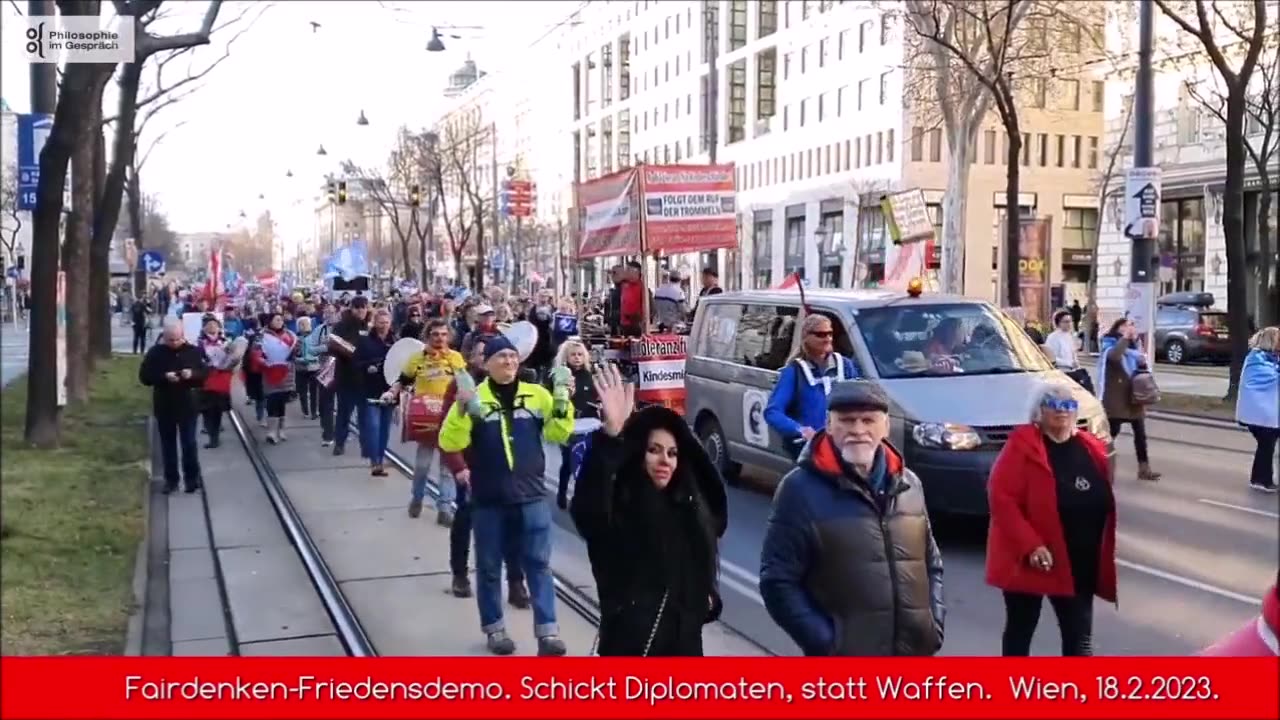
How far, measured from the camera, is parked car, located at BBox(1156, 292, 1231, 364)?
31.6 metres

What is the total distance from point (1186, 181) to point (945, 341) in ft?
120

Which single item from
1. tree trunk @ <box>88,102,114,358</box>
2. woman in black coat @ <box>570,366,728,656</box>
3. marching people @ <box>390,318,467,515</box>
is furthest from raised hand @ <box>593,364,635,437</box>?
tree trunk @ <box>88,102,114,358</box>

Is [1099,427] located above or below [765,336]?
below

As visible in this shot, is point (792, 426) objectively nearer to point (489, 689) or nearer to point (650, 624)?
point (650, 624)

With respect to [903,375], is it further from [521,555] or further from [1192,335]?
[1192,335]

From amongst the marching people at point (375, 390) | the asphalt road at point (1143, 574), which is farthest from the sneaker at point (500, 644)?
the marching people at point (375, 390)

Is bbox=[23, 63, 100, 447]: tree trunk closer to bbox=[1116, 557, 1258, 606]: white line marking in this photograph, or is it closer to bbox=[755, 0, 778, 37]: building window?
bbox=[1116, 557, 1258, 606]: white line marking

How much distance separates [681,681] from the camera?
293 centimetres

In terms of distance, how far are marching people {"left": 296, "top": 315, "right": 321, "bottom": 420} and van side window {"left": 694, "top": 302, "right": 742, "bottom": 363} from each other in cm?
606

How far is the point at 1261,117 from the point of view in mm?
34281

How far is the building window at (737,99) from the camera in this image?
7550cm

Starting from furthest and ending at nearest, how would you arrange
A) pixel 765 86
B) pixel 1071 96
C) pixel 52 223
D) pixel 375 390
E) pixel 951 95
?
pixel 765 86 < pixel 1071 96 < pixel 951 95 < pixel 375 390 < pixel 52 223

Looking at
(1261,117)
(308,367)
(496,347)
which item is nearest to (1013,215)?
(308,367)

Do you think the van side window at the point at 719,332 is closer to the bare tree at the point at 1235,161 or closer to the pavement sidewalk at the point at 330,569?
the pavement sidewalk at the point at 330,569
